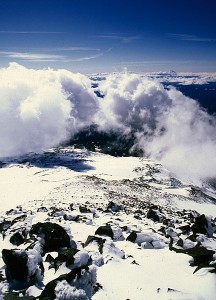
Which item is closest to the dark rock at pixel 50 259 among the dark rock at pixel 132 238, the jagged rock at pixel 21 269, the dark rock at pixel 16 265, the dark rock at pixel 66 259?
the dark rock at pixel 66 259

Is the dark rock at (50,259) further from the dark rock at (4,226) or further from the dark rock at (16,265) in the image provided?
the dark rock at (4,226)

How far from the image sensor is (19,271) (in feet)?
59.5

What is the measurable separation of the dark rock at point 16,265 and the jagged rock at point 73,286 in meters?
2.65

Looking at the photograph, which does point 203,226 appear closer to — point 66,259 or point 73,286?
point 66,259

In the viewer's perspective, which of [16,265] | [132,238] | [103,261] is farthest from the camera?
[132,238]

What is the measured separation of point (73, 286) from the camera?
16.4 meters

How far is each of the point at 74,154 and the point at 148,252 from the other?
171 metres

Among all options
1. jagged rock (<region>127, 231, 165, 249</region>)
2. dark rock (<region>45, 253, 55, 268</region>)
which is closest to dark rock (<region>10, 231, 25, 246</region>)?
dark rock (<region>45, 253, 55, 268</region>)

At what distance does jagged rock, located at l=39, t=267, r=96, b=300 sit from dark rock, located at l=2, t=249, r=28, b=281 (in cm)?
265

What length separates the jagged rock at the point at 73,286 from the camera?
15641 mm

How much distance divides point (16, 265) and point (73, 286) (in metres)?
4.14

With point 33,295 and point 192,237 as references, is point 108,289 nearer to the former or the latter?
point 33,295

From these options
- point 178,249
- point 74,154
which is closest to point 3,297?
point 178,249

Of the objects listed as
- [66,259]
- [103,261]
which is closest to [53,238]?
[66,259]
